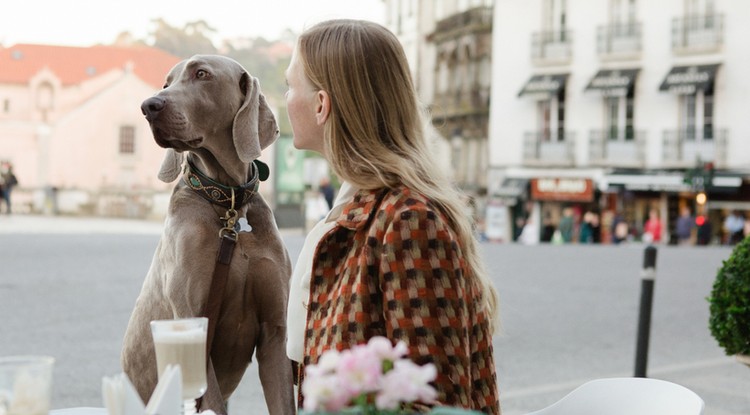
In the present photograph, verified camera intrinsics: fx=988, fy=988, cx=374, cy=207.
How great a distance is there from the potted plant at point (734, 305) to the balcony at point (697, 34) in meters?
29.8

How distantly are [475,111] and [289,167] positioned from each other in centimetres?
1383

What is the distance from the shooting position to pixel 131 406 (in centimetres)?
172

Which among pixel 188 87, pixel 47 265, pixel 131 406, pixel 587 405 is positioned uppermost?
pixel 188 87

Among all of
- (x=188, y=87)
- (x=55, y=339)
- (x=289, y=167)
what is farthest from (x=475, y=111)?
(x=188, y=87)

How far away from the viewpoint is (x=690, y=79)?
33094mm

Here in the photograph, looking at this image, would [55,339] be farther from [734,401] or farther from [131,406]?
[131,406]

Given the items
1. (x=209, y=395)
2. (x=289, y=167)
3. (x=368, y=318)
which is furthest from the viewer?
(x=289, y=167)

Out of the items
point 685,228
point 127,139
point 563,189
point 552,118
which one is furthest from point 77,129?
point 685,228

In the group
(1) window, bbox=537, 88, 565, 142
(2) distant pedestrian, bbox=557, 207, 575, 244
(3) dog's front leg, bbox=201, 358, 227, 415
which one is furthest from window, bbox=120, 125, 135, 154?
(3) dog's front leg, bbox=201, 358, 227, 415

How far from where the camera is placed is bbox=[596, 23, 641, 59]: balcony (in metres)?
35.6

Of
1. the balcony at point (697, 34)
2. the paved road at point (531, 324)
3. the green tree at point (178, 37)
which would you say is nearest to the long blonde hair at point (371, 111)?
the paved road at point (531, 324)

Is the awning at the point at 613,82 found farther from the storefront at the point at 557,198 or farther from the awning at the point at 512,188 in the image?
the awning at the point at 512,188

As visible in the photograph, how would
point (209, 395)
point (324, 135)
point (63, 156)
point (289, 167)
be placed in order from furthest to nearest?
point (63, 156) → point (289, 167) → point (209, 395) → point (324, 135)

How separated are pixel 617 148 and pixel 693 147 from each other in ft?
9.90
